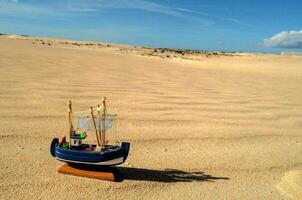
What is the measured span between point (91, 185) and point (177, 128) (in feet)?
5.56

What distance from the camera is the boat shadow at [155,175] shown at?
2.94 metres

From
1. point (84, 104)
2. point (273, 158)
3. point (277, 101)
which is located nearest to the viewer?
point (273, 158)

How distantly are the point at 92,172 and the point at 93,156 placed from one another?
0.20m

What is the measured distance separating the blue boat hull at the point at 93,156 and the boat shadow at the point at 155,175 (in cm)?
14

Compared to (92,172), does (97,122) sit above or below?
above

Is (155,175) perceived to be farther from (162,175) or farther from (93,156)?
(93,156)

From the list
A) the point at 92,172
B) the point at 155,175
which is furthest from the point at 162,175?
the point at 92,172

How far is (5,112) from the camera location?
4.39 metres

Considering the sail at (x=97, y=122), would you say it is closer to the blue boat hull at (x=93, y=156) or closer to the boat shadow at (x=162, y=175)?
the blue boat hull at (x=93, y=156)

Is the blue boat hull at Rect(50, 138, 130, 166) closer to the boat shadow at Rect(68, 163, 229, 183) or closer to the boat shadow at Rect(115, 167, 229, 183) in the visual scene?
the boat shadow at Rect(68, 163, 229, 183)

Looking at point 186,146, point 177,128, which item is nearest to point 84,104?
point 177,128

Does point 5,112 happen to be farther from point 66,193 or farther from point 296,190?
point 296,190

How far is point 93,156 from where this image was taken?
108 inches

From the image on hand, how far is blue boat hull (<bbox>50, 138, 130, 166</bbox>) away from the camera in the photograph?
2736mm
